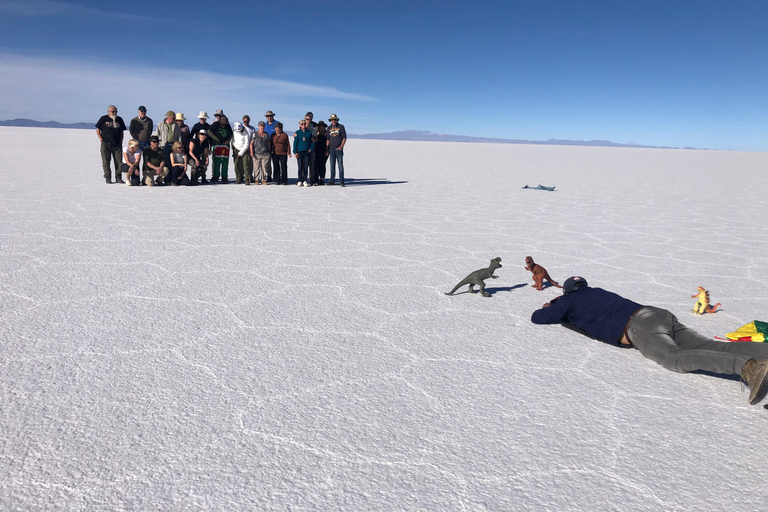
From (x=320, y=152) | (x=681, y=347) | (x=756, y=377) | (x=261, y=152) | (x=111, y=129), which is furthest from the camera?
(x=320, y=152)

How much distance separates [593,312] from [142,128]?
999 centimetres

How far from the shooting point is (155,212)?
7.49 metres

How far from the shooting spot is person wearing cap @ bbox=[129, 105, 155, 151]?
34.1ft

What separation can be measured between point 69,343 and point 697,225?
8.41 metres

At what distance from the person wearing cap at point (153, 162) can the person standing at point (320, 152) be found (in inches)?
124

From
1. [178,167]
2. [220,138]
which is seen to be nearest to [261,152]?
[220,138]

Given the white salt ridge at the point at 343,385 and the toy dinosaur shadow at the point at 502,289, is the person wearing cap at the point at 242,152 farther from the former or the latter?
the toy dinosaur shadow at the point at 502,289

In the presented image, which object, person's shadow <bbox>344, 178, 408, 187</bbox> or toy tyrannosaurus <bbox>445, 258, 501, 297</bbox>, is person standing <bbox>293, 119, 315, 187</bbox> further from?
toy tyrannosaurus <bbox>445, 258, 501, 297</bbox>

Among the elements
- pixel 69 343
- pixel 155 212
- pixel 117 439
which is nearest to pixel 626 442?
pixel 117 439

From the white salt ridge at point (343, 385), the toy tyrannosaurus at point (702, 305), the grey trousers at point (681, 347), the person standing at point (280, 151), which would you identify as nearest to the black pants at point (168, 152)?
the person standing at point (280, 151)

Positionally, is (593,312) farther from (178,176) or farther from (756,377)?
(178,176)

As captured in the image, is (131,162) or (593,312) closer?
(593,312)

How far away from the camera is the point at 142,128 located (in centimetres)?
1053

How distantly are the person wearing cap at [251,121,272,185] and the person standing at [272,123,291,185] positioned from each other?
130 mm
